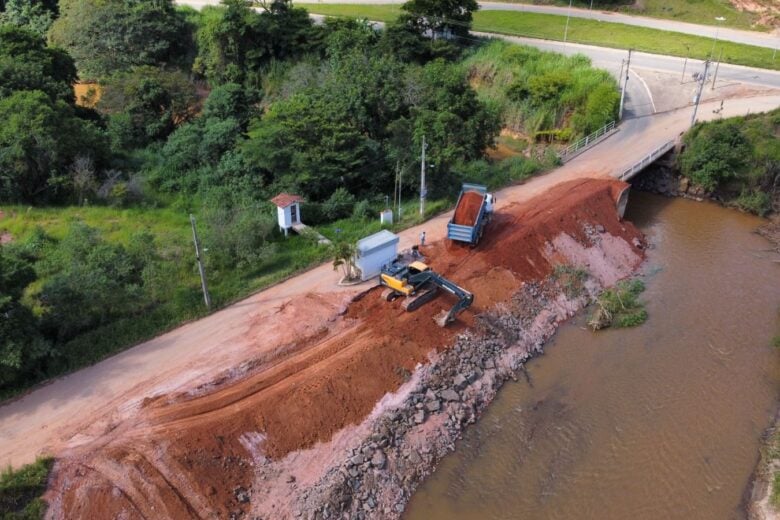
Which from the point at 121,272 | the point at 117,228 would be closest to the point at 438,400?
the point at 121,272

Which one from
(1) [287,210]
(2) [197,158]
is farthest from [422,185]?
(2) [197,158]

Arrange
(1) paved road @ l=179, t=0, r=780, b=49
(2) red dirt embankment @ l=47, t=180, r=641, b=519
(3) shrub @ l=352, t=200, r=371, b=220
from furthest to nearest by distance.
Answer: (1) paved road @ l=179, t=0, r=780, b=49 → (3) shrub @ l=352, t=200, r=371, b=220 → (2) red dirt embankment @ l=47, t=180, r=641, b=519

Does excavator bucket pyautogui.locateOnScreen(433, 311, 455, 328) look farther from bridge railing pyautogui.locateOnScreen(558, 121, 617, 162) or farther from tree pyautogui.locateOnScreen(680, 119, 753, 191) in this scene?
tree pyautogui.locateOnScreen(680, 119, 753, 191)

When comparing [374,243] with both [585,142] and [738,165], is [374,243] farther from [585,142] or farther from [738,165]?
[738,165]

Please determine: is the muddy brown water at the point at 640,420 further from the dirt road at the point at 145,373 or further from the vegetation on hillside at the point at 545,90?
the vegetation on hillside at the point at 545,90

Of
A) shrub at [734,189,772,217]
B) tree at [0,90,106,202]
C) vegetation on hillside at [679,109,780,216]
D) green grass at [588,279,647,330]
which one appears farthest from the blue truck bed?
tree at [0,90,106,202]

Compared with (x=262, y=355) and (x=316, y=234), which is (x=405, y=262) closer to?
(x=316, y=234)
